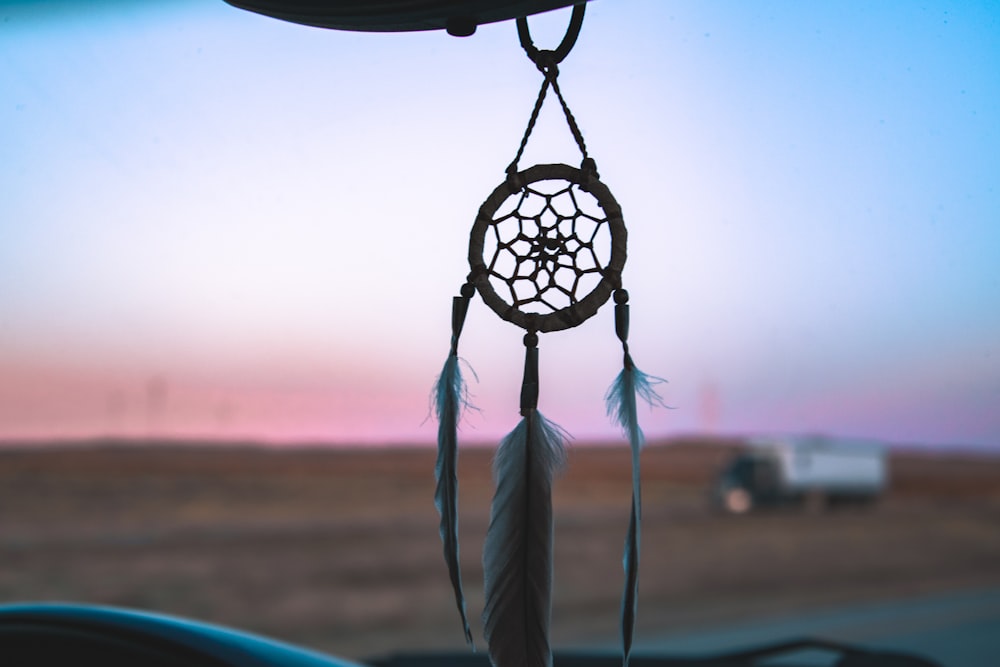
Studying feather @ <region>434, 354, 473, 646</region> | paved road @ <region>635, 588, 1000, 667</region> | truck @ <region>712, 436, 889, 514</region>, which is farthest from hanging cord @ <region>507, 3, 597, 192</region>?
truck @ <region>712, 436, 889, 514</region>

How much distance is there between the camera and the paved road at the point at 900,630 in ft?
22.2

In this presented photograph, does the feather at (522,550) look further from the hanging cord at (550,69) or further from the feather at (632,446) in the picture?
the hanging cord at (550,69)

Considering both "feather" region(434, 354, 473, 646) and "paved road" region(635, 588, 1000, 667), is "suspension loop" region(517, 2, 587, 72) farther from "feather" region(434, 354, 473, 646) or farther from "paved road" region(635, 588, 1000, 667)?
"paved road" region(635, 588, 1000, 667)

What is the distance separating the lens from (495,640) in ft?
4.50

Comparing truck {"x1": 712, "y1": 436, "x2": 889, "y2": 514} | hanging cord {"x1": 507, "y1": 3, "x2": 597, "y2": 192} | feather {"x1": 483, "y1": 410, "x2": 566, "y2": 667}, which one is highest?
hanging cord {"x1": 507, "y1": 3, "x2": 597, "y2": 192}

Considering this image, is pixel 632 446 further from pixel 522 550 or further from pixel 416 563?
pixel 416 563

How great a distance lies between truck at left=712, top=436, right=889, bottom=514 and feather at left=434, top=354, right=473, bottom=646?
28.4 m

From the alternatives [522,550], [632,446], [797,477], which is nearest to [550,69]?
[632,446]

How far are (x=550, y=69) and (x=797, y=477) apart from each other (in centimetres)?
3167

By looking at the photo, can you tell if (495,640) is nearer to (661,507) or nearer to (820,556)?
(820,556)

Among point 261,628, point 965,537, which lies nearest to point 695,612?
point 261,628

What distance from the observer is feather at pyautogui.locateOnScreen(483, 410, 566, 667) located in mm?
1360

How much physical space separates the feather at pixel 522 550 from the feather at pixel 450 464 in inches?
1.9

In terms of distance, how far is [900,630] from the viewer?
8.16 metres
